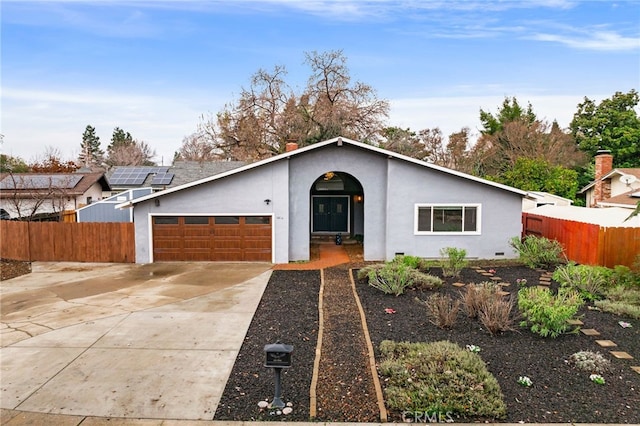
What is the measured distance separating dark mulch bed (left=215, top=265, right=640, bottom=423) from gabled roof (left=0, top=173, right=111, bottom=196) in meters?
19.4

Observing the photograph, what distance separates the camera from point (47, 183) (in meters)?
23.4

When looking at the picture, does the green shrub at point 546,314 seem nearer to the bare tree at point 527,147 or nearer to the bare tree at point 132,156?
the bare tree at point 527,147

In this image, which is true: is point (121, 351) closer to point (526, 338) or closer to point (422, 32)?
point (526, 338)

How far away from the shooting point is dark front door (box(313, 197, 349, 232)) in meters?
20.0

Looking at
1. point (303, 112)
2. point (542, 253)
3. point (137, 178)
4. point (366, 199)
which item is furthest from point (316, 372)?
point (137, 178)

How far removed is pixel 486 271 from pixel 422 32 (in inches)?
360

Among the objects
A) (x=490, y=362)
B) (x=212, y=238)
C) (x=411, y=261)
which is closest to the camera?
(x=490, y=362)

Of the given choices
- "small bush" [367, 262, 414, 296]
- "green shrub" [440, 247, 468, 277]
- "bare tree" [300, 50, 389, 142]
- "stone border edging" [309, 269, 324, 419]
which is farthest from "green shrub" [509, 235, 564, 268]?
"bare tree" [300, 50, 389, 142]

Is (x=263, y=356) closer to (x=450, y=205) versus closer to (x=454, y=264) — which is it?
(x=454, y=264)

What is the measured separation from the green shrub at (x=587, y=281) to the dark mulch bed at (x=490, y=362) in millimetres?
1275

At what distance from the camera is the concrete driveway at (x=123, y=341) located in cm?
495

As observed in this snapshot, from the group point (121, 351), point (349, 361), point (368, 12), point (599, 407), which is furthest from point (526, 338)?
point (368, 12)

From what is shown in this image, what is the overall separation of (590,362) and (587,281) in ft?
14.9

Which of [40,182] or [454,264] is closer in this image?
[454,264]
